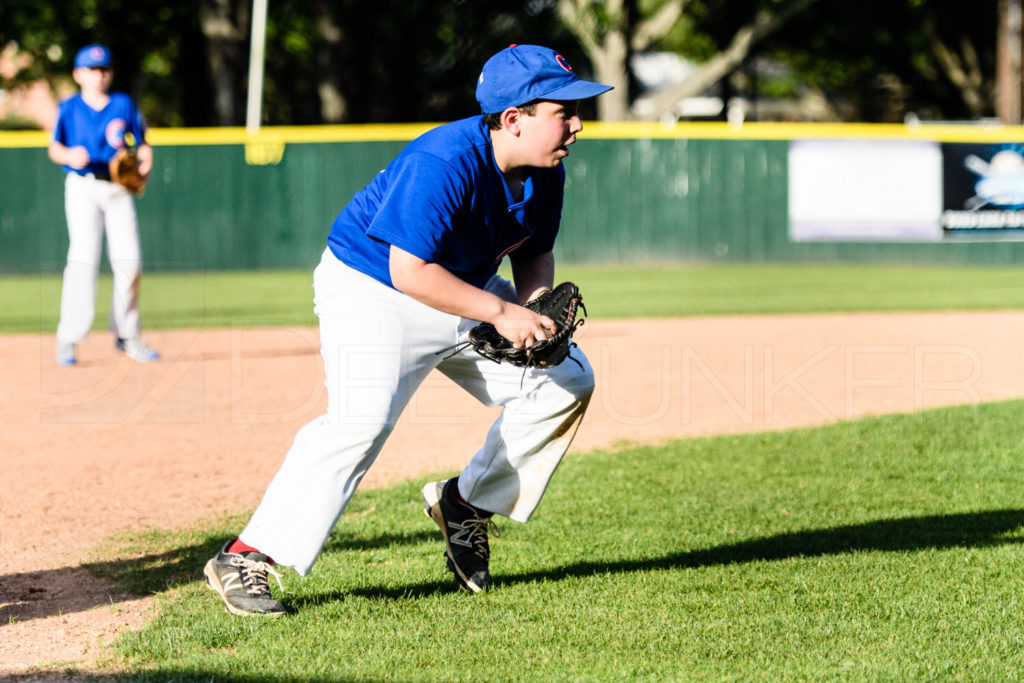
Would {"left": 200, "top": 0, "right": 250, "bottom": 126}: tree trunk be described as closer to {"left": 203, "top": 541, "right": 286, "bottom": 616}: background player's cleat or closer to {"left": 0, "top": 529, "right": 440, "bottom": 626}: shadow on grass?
{"left": 0, "top": 529, "right": 440, "bottom": 626}: shadow on grass

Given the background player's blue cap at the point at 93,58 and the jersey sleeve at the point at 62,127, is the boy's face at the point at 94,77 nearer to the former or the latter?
the background player's blue cap at the point at 93,58

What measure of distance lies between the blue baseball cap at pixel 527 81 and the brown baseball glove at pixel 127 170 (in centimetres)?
565

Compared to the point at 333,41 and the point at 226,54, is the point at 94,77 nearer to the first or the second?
the point at 226,54

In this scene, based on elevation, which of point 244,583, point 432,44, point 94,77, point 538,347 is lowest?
point 244,583

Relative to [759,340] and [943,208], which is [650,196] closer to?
[943,208]

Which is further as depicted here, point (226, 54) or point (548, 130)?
point (226, 54)

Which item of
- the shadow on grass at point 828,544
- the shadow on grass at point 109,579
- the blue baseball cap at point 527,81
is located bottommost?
the shadow on grass at point 828,544

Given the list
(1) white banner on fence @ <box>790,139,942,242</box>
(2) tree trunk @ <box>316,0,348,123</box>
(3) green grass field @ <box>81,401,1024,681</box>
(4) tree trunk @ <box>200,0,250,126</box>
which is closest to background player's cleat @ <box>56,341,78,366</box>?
(3) green grass field @ <box>81,401,1024,681</box>

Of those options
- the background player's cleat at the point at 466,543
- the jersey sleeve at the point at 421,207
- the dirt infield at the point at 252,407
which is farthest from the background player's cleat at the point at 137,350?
the jersey sleeve at the point at 421,207

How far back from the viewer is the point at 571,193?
54.0ft

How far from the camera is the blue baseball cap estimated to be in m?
3.25

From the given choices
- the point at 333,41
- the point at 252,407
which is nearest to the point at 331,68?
the point at 333,41

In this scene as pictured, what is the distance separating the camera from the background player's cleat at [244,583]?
11.6ft

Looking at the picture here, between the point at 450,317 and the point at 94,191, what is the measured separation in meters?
5.77
